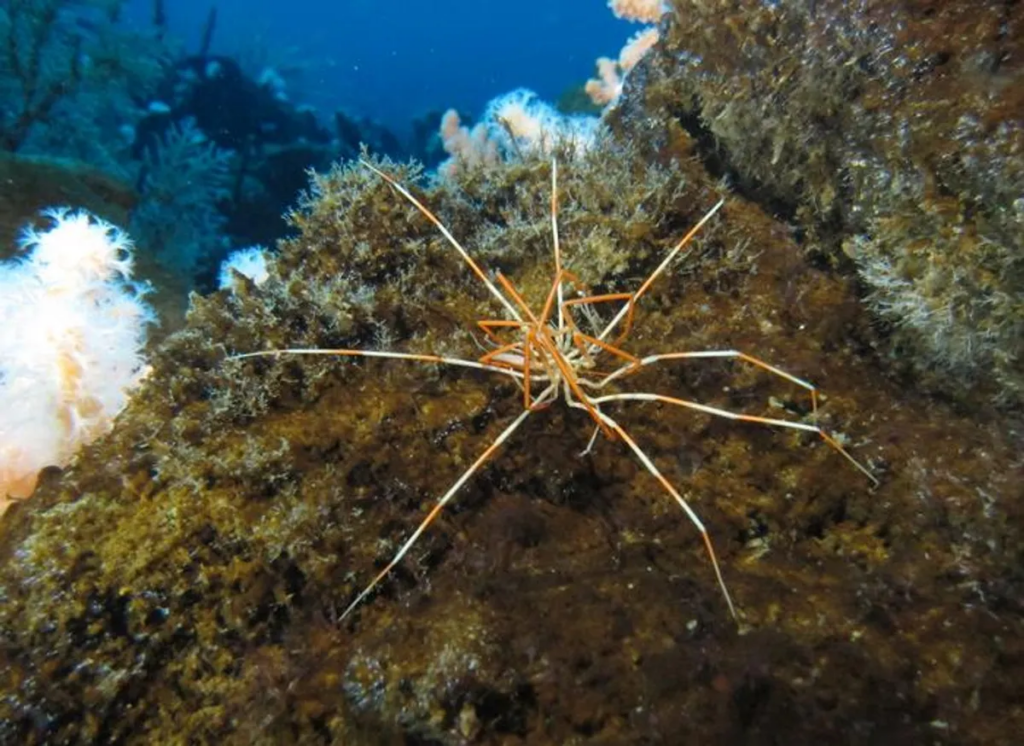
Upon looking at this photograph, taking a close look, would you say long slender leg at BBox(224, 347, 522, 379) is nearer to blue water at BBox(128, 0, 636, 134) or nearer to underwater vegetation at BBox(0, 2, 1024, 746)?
underwater vegetation at BBox(0, 2, 1024, 746)

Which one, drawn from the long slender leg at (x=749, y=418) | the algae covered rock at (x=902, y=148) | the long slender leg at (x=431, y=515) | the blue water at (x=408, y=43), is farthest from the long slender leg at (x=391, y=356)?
the blue water at (x=408, y=43)

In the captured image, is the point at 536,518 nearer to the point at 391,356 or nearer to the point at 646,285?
the point at 391,356

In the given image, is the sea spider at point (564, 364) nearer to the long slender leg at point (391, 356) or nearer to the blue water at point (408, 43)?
the long slender leg at point (391, 356)

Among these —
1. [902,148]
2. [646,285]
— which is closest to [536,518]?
[646,285]

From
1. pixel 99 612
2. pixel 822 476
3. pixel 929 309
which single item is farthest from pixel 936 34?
pixel 99 612

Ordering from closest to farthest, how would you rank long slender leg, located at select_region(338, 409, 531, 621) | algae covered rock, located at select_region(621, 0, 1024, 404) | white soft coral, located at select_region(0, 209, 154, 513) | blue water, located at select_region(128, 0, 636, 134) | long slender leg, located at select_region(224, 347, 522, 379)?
long slender leg, located at select_region(338, 409, 531, 621), algae covered rock, located at select_region(621, 0, 1024, 404), long slender leg, located at select_region(224, 347, 522, 379), white soft coral, located at select_region(0, 209, 154, 513), blue water, located at select_region(128, 0, 636, 134)

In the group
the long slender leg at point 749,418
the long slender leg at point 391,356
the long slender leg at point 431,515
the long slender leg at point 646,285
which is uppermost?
the long slender leg at point 391,356

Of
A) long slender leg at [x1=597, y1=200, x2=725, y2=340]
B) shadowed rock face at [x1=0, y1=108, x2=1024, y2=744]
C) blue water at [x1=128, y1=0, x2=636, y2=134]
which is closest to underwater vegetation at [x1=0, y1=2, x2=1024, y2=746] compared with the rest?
shadowed rock face at [x1=0, y1=108, x2=1024, y2=744]

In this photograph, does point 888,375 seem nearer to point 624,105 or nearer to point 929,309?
point 929,309
